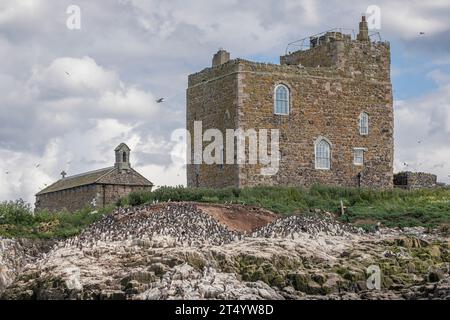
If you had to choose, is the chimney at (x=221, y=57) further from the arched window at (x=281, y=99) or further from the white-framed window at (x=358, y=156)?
the white-framed window at (x=358, y=156)

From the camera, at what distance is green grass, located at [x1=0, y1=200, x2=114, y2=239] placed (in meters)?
33.2

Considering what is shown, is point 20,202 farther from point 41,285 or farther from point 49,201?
point 49,201

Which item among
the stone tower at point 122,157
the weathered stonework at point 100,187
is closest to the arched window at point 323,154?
the weathered stonework at point 100,187

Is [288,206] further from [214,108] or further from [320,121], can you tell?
[214,108]

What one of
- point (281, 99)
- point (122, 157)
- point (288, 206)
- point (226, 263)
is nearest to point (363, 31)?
point (281, 99)

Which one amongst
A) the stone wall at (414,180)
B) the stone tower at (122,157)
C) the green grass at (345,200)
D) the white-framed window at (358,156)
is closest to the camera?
the green grass at (345,200)

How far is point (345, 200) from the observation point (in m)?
40.1

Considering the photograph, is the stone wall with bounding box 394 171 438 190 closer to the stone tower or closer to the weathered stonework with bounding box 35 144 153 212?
the weathered stonework with bounding box 35 144 153 212

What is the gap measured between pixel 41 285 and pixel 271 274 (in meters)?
6.32

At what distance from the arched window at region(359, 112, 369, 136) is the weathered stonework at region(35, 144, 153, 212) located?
17.0 metres

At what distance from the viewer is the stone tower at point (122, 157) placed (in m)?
61.4

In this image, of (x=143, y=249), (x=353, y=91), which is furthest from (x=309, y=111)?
(x=143, y=249)

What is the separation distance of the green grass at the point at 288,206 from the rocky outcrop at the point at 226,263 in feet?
9.65

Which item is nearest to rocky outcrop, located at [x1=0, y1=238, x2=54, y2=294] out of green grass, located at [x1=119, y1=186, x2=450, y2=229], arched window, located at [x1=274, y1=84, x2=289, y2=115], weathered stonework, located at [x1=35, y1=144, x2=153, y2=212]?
green grass, located at [x1=119, y1=186, x2=450, y2=229]
